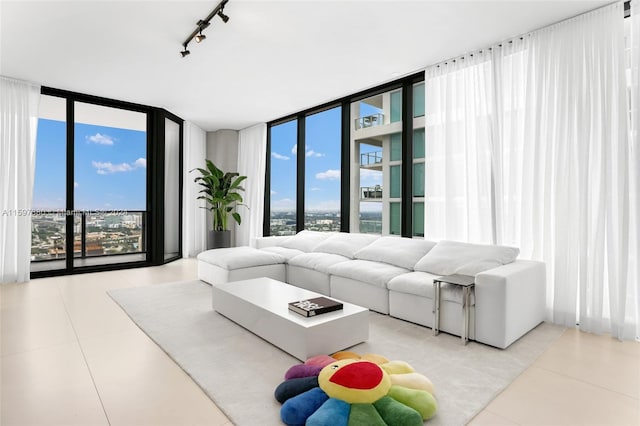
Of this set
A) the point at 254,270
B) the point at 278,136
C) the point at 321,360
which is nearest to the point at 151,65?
the point at 254,270

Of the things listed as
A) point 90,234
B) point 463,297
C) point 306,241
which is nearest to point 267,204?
point 306,241

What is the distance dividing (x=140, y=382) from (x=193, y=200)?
5543 mm

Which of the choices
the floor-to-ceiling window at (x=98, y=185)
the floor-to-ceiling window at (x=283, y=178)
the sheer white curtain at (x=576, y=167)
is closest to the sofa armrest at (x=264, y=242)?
the floor-to-ceiling window at (x=283, y=178)

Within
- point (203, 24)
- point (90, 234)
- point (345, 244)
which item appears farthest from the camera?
point (90, 234)

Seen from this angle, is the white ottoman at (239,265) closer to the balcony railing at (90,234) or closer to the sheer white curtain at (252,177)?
the balcony railing at (90,234)

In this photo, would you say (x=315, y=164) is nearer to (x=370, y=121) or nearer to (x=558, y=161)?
(x=370, y=121)

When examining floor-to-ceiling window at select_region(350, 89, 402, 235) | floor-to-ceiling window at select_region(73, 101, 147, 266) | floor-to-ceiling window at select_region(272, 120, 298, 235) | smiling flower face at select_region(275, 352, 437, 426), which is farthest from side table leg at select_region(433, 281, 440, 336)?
floor-to-ceiling window at select_region(73, 101, 147, 266)

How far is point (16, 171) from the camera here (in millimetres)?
4703

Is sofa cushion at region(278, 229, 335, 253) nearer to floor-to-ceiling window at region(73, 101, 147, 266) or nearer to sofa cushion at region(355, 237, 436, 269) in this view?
sofa cushion at region(355, 237, 436, 269)

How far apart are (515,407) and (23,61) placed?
589 centimetres

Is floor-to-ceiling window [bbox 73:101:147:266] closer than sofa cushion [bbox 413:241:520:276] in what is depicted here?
No

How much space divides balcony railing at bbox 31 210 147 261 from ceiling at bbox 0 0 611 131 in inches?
77.7

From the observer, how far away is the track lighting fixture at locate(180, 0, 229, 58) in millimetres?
2922

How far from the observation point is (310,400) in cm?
171
